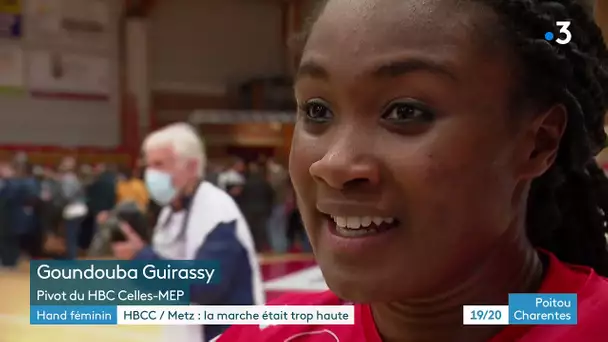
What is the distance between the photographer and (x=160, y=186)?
1.03 m

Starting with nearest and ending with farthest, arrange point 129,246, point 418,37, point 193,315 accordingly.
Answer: point 418,37
point 193,315
point 129,246

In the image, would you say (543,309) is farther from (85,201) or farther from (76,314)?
(85,201)

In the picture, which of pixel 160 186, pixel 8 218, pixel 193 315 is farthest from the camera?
pixel 8 218

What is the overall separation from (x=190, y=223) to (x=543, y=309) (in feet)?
1.73

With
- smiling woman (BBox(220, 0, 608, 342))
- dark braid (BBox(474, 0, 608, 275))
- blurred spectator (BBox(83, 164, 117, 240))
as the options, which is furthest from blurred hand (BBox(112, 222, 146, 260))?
dark braid (BBox(474, 0, 608, 275))

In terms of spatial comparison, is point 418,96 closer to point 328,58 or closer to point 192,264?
point 328,58

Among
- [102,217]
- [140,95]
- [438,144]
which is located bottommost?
[438,144]

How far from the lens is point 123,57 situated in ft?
3.06

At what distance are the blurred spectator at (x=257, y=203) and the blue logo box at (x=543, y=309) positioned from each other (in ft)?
1.33

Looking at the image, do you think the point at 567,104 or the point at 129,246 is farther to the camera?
the point at 129,246

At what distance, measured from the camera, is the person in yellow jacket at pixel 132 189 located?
1.02 metres

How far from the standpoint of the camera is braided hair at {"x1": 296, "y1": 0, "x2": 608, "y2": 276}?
512mm

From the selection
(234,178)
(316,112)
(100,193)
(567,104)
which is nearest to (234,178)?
(234,178)

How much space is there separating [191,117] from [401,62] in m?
0.50
